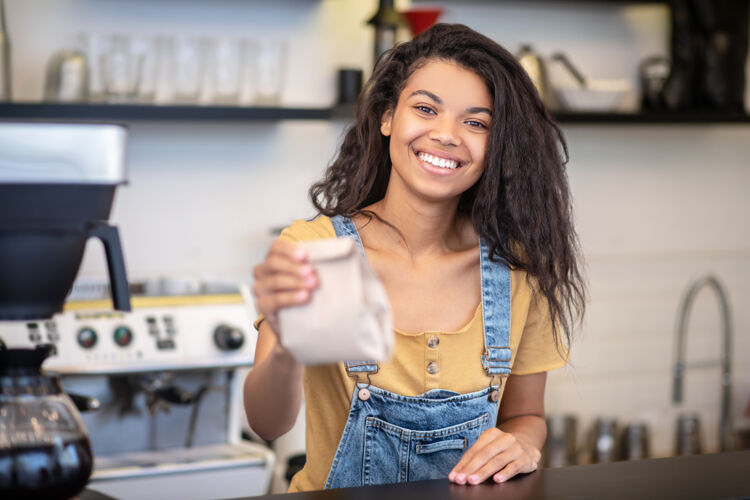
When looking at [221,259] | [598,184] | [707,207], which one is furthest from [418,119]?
[707,207]

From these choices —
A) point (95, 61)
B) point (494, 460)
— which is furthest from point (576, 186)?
point (494, 460)

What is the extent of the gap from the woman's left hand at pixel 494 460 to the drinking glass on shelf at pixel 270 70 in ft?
5.14

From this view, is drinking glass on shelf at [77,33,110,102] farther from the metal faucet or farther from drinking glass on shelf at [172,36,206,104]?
the metal faucet

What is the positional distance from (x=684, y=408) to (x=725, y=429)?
0.21 meters

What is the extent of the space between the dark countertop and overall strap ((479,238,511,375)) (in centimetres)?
Answer: 29

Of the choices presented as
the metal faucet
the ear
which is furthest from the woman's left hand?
the metal faucet

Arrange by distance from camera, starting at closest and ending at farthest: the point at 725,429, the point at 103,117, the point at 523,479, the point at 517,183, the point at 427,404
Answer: the point at 523,479 → the point at 427,404 → the point at 517,183 → the point at 103,117 → the point at 725,429

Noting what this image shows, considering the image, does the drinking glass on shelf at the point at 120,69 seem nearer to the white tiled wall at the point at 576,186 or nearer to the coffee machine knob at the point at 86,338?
the white tiled wall at the point at 576,186

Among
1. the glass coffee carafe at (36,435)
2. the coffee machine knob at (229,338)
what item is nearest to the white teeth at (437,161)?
the glass coffee carafe at (36,435)

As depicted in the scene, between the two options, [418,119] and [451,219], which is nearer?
[418,119]

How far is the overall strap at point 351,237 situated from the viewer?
1.39 m

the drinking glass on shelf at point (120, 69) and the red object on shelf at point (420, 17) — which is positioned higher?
the red object on shelf at point (420, 17)

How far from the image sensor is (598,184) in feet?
10.5

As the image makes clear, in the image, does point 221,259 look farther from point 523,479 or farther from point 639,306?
point 523,479
